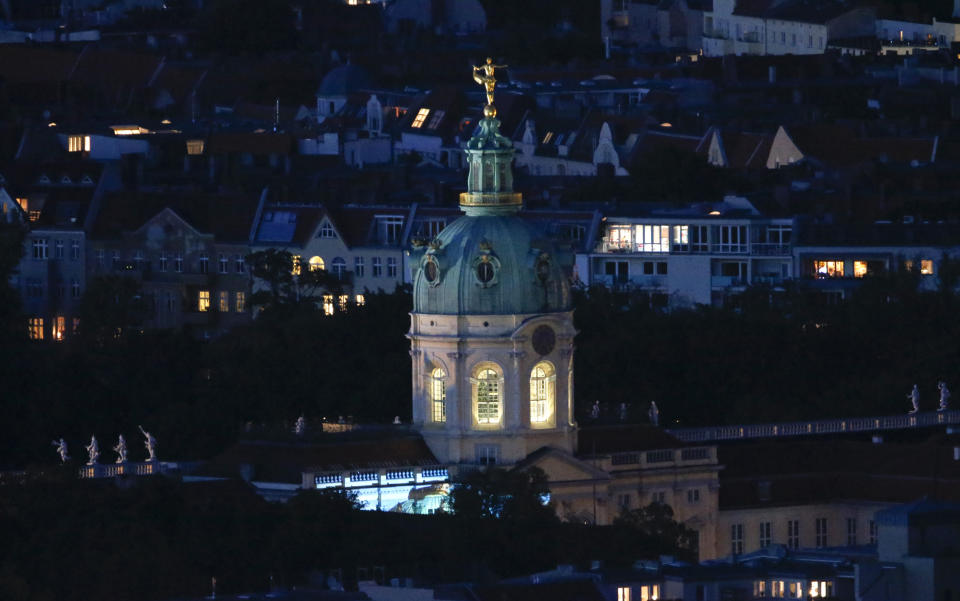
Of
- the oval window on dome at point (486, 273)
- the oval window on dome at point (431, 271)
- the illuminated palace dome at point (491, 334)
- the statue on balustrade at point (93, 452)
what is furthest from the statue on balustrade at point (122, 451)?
the oval window on dome at point (486, 273)

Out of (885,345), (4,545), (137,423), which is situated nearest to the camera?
(4,545)

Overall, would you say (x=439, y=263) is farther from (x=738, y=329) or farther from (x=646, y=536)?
(x=738, y=329)

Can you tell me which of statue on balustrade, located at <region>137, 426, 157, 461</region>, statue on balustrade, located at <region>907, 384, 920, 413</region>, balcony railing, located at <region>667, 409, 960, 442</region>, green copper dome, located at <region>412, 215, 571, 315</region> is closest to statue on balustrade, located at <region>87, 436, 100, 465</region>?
statue on balustrade, located at <region>137, 426, 157, 461</region>

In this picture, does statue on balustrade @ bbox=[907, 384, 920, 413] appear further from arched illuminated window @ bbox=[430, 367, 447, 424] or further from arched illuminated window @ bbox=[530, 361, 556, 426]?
arched illuminated window @ bbox=[430, 367, 447, 424]

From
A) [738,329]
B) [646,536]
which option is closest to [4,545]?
[646,536]

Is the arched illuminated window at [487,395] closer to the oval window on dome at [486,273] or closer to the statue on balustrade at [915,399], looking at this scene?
the oval window on dome at [486,273]

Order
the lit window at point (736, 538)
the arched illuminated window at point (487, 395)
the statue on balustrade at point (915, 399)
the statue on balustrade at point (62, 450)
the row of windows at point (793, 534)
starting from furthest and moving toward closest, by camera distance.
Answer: the statue on balustrade at point (915, 399), the row of windows at point (793, 534), the lit window at point (736, 538), the arched illuminated window at point (487, 395), the statue on balustrade at point (62, 450)

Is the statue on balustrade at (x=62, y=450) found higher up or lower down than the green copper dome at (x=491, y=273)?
lower down
